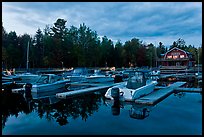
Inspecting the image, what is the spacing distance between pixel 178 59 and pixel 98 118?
43.8 m

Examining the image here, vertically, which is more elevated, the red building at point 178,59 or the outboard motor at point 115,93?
the red building at point 178,59

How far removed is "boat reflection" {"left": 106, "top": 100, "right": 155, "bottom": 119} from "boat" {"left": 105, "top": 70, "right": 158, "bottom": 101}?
14.4 inches

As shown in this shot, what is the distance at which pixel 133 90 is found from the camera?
13.4m

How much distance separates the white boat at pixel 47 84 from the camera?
18.0 m

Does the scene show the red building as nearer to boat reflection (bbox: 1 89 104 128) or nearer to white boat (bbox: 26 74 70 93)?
white boat (bbox: 26 74 70 93)

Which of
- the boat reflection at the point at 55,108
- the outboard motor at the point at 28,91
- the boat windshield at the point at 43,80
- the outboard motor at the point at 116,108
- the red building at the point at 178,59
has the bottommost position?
the boat reflection at the point at 55,108

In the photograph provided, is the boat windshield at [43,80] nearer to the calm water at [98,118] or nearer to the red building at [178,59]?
the calm water at [98,118]

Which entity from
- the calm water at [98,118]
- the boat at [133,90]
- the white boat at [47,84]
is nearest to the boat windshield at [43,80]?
the white boat at [47,84]

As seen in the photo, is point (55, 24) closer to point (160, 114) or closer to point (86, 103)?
point (86, 103)

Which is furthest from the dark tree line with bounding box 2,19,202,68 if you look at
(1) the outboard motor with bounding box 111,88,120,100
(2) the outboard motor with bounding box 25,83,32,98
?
(1) the outboard motor with bounding box 111,88,120,100

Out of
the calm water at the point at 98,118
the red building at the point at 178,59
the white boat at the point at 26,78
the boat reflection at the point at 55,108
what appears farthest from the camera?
the red building at the point at 178,59

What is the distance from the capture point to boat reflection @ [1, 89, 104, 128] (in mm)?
11062

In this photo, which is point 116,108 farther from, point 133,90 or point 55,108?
point 55,108

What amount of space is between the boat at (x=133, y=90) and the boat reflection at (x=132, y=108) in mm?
366
